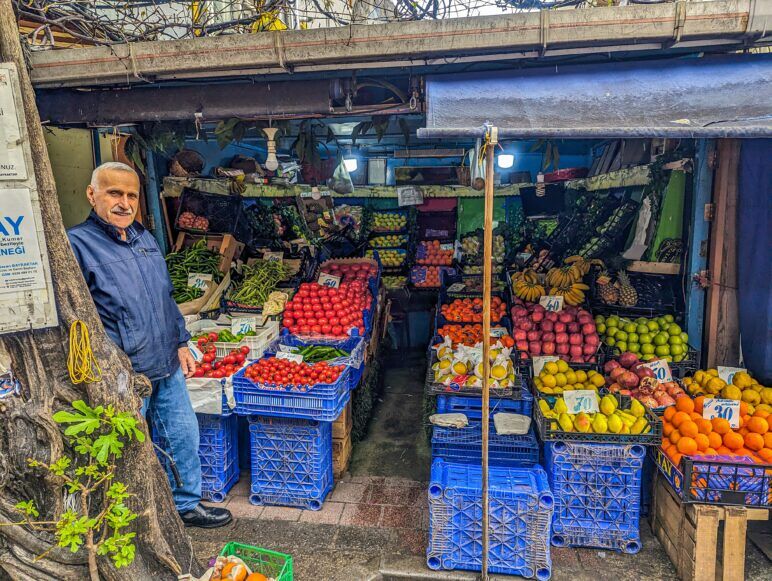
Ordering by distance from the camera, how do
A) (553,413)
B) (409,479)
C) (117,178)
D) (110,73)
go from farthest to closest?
(409,479) < (110,73) < (553,413) < (117,178)

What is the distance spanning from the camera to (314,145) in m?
5.20

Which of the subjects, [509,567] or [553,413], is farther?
[553,413]

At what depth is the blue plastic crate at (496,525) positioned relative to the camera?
9.77ft

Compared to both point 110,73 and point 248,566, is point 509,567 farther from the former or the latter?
point 110,73

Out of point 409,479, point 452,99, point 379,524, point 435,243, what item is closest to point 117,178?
point 452,99

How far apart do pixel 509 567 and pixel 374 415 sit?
2886 millimetres

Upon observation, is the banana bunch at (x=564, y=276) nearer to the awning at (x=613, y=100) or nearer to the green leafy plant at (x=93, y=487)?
the awning at (x=613, y=100)

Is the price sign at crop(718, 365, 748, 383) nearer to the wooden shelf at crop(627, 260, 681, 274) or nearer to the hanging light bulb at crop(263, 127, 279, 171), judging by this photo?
the wooden shelf at crop(627, 260, 681, 274)

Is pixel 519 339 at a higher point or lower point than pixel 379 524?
A: higher

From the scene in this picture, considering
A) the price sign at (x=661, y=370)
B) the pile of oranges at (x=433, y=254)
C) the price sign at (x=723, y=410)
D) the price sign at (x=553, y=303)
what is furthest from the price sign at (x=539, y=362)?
the pile of oranges at (x=433, y=254)

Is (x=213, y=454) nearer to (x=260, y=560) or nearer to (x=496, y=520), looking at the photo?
(x=260, y=560)

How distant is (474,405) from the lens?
4.03 meters

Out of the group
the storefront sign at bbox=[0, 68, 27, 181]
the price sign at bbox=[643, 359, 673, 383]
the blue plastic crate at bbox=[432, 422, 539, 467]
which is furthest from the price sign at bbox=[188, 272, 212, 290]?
the price sign at bbox=[643, 359, 673, 383]

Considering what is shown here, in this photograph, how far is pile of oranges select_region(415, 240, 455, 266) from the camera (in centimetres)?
927
